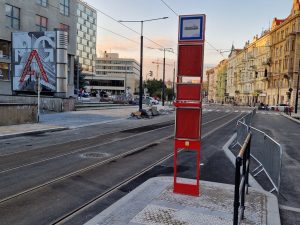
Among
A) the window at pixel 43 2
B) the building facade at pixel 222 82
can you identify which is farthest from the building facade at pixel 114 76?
the window at pixel 43 2

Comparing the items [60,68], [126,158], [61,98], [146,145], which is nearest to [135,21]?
[60,68]

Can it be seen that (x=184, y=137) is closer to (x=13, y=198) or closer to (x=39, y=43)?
(x=13, y=198)

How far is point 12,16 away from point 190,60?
34.0 metres

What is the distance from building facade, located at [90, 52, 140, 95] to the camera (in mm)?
137750

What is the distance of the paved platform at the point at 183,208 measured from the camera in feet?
17.5

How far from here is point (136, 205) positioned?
6035mm

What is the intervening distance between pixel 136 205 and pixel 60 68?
86.0ft

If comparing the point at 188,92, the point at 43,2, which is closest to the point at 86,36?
the point at 43,2

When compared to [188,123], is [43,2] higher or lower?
higher

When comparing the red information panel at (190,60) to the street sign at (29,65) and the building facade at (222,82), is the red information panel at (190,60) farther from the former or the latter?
the building facade at (222,82)

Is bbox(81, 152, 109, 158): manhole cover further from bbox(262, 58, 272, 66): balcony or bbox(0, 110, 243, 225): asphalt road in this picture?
bbox(262, 58, 272, 66): balcony

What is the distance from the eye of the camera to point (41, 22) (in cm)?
3875

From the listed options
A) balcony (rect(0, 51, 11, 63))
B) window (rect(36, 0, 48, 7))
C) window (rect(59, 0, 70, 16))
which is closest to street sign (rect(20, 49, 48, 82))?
balcony (rect(0, 51, 11, 63))

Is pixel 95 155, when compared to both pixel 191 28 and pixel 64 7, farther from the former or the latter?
pixel 64 7
